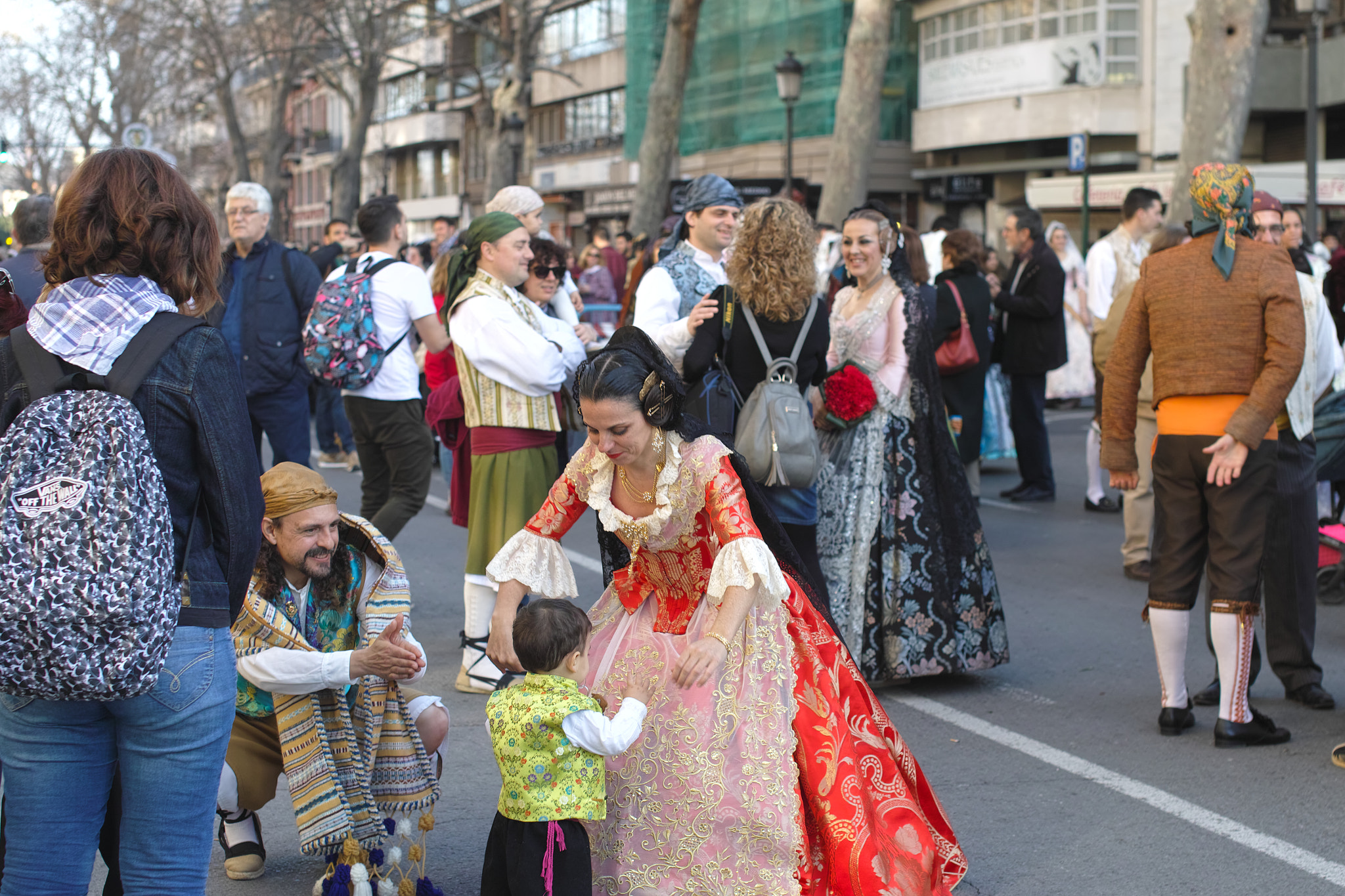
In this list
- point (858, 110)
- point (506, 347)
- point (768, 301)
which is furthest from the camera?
point (858, 110)

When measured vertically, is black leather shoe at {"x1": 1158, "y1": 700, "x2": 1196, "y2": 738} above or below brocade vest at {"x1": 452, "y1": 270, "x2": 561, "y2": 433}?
below

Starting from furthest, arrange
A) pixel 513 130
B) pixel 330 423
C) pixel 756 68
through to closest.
A: pixel 756 68 → pixel 513 130 → pixel 330 423

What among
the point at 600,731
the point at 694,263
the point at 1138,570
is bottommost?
the point at 1138,570

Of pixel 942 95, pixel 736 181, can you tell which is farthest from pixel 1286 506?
pixel 942 95

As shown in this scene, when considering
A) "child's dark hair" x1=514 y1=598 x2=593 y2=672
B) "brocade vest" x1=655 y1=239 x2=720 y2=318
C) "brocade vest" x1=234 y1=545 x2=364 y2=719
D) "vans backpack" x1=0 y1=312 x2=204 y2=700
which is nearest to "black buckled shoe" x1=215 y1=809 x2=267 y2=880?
"brocade vest" x1=234 y1=545 x2=364 y2=719

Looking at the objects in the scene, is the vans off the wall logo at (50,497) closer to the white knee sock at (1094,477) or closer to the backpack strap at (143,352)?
the backpack strap at (143,352)

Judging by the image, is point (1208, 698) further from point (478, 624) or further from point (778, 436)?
point (478, 624)

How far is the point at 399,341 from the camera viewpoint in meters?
7.15

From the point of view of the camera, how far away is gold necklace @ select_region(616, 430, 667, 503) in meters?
3.75

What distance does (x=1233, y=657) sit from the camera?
16.7ft

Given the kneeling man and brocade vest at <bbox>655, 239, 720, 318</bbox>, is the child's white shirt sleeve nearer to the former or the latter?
the kneeling man

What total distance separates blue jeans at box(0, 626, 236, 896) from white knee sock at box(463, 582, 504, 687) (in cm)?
328

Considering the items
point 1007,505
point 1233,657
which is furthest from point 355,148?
point 1233,657

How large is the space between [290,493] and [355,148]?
137 feet
